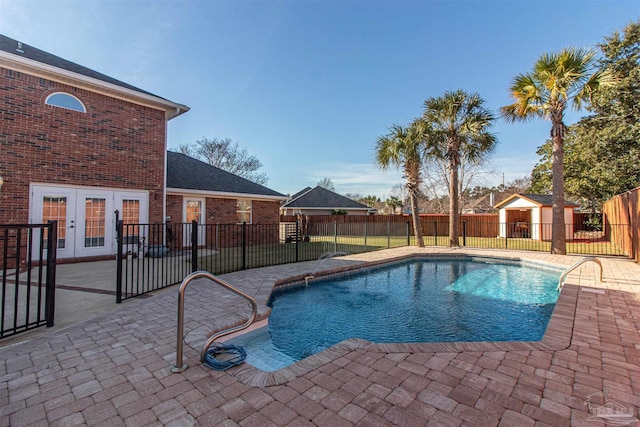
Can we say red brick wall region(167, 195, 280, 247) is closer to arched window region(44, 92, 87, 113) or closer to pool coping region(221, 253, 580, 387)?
arched window region(44, 92, 87, 113)

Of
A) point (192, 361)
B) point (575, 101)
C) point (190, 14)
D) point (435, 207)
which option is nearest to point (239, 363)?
point (192, 361)

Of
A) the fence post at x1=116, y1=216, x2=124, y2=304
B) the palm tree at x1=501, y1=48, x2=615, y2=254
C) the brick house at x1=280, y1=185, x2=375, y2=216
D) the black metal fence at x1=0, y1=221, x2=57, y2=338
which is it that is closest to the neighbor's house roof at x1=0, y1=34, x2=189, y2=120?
the black metal fence at x1=0, y1=221, x2=57, y2=338

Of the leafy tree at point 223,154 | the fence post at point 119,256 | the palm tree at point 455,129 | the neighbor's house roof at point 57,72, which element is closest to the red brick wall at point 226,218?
the neighbor's house roof at point 57,72

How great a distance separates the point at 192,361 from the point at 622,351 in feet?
15.9

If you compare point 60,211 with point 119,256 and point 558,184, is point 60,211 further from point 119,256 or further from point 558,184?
point 558,184

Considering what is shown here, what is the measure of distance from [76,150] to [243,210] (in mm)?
6934

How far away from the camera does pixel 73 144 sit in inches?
340

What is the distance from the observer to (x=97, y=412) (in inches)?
84.1

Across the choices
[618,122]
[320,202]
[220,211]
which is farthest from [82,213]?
[618,122]

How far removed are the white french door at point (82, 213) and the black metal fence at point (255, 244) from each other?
26.0 inches

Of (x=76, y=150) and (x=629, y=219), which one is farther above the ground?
(x=76, y=150)

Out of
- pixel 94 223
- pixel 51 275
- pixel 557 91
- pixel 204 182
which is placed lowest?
pixel 51 275

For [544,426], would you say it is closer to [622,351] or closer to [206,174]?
A: [622,351]

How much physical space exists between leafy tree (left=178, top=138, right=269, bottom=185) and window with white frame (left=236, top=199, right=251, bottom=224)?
728 inches
